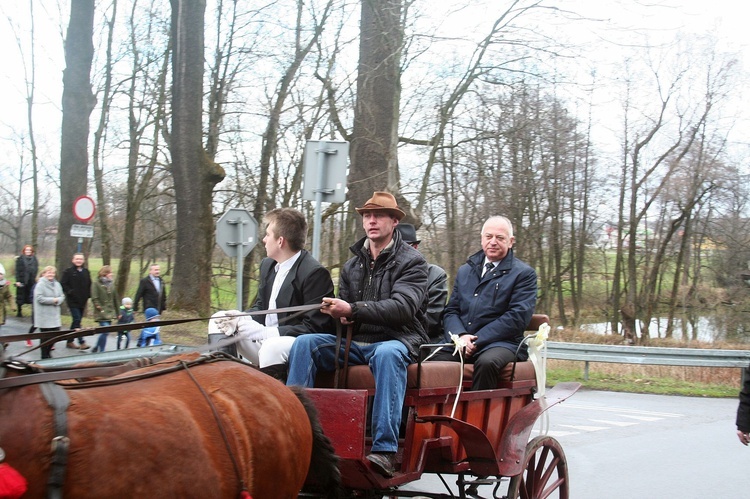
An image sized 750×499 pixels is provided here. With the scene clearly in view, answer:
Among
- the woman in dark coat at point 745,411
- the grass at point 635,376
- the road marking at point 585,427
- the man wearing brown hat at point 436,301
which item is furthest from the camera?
the grass at point 635,376

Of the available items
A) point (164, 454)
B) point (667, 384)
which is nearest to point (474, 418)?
point (164, 454)

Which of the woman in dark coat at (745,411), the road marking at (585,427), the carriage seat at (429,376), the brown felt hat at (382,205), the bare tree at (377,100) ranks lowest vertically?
the road marking at (585,427)

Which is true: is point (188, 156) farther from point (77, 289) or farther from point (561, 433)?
point (561, 433)

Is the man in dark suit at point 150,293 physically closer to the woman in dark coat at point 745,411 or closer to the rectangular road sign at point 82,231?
the rectangular road sign at point 82,231

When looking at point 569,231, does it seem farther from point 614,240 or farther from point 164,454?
point 164,454

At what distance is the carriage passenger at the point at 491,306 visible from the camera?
16.9 feet

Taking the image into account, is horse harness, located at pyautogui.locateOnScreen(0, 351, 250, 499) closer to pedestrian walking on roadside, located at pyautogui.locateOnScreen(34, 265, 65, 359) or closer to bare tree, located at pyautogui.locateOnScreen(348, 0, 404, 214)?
bare tree, located at pyautogui.locateOnScreen(348, 0, 404, 214)

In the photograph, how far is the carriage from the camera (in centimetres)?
407

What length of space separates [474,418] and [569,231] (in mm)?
25758

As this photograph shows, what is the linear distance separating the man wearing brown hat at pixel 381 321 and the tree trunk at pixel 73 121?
15.6 meters

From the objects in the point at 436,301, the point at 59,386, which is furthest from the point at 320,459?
the point at 436,301

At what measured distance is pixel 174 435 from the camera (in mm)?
2869

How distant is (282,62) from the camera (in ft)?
58.5

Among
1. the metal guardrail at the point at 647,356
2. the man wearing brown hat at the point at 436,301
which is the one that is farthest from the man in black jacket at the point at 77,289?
the man wearing brown hat at the point at 436,301
